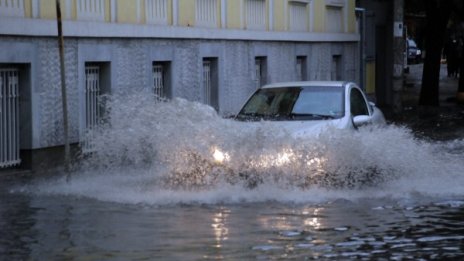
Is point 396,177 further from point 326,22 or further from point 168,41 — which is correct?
point 326,22

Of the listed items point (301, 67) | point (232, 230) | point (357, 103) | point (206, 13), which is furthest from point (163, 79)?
point (232, 230)

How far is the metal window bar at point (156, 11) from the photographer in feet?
63.8

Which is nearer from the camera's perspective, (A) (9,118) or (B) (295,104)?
(B) (295,104)

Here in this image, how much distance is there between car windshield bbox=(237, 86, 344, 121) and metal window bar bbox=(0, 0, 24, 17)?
366 centimetres

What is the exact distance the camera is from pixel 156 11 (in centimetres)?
1975

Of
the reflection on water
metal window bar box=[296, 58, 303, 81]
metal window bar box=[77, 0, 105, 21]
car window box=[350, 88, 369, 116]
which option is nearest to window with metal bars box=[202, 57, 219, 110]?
metal window bar box=[77, 0, 105, 21]

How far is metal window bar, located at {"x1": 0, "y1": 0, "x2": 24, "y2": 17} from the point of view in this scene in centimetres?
1496

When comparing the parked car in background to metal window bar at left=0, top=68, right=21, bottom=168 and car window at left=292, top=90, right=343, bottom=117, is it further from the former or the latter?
metal window bar at left=0, top=68, right=21, bottom=168

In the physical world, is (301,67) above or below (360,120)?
above

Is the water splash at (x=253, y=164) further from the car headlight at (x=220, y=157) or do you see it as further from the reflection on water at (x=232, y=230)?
the reflection on water at (x=232, y=230)

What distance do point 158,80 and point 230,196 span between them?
799 cm

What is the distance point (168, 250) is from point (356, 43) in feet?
76.6

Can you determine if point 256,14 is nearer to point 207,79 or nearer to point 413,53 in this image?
point 207,79

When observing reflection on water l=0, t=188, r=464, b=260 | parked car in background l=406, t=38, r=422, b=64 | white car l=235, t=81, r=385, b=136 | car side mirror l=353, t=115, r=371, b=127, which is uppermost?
parked car in background l=406, t=38, r=422, b=64
